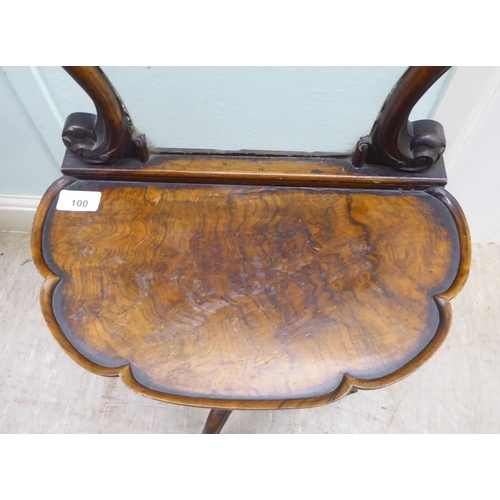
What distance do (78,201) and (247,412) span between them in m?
0.58

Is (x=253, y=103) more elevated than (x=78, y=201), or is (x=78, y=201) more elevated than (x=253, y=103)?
(x=253, y=103)

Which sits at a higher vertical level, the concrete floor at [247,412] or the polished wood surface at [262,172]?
the polished wood surface at [262,172]

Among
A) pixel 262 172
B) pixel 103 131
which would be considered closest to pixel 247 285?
pixel 262 172

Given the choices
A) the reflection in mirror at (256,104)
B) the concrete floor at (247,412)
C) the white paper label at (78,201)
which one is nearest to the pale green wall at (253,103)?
the reflection in mirror at (256,104)

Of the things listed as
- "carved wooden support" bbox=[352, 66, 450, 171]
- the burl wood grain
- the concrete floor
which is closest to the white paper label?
the burl wood grain

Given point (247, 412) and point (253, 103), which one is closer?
point (253, 103)

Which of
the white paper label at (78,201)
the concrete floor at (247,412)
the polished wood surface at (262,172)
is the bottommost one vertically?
the concrete floor at (247,412)

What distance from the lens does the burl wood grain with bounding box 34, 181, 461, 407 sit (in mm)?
542

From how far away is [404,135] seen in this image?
0.59m

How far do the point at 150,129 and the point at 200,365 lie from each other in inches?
12.4

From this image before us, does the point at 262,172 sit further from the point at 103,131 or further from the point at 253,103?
the point at 103,131

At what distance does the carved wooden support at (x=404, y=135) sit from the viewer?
1.77 ft

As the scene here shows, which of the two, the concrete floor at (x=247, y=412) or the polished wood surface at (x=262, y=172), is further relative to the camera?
the concrete floor at (x=247, y=412)

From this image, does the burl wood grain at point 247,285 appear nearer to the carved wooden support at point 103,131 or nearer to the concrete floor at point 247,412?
the carved wooden support at point 103,131
